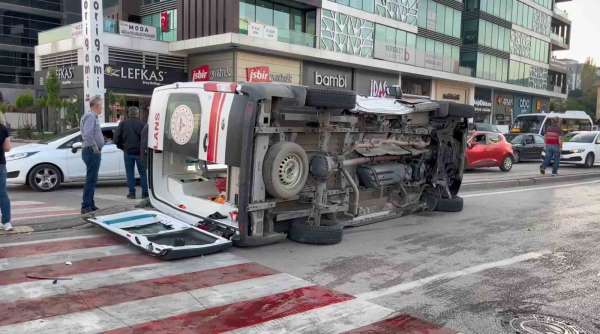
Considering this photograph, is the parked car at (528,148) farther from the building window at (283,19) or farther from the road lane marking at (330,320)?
the road lane marking at (330,320)

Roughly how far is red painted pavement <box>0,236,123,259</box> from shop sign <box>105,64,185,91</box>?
2670cm

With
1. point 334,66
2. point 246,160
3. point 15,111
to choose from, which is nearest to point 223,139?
point 246,160

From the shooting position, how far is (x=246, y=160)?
587 cm

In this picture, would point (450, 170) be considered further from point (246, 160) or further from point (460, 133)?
point (246, 160)

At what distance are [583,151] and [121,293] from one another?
2128cm

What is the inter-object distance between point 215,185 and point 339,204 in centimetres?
184

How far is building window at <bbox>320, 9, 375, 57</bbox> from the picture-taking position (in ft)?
117

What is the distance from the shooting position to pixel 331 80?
37.7m

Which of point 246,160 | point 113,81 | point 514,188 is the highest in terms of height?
point 113,81

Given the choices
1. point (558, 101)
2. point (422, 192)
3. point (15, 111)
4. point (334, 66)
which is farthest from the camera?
point (558, 101)

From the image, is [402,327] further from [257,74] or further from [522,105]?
[522,105]

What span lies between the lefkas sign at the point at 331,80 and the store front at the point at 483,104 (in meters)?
21.7

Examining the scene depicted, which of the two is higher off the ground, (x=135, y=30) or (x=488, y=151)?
(x=135, y=30)

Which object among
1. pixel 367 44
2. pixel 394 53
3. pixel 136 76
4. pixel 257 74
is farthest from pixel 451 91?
pixel 136 76
